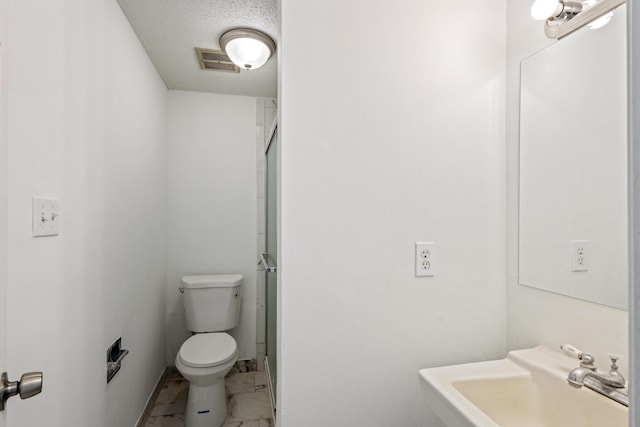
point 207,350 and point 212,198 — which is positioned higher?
point 212,198

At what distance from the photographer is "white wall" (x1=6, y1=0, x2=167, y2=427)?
872 mm

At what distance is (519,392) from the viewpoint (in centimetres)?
99

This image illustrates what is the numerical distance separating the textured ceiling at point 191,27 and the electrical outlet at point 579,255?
162cm

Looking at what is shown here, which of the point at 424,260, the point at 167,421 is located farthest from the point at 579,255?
the point at 167,421

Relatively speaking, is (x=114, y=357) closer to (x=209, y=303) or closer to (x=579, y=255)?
(x=209, y=303)

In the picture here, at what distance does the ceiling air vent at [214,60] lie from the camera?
6.63 feet

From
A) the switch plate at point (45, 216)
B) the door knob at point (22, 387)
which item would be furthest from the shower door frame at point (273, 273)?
the door knob at point (22, 387)

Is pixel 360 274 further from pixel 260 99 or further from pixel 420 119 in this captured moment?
pixel 260 99

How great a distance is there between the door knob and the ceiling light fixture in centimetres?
171

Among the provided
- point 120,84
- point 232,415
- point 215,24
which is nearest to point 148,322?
point 232,415

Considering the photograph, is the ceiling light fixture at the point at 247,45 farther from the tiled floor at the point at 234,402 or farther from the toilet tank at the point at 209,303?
the tiled floor at the point at 234,402

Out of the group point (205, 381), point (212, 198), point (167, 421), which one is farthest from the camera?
point (212, 198)

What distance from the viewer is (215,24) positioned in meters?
1.73

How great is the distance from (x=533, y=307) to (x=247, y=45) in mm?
1861
